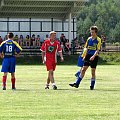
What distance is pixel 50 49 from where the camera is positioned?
62.3 ft

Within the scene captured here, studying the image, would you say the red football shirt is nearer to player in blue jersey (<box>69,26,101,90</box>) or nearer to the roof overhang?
player in blue jersey (<box>69,26,101,90</box>)

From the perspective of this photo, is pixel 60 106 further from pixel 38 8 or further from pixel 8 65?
pixel 38 8

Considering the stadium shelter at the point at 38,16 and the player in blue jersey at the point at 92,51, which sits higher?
the stadium shelter at the point at 38,16

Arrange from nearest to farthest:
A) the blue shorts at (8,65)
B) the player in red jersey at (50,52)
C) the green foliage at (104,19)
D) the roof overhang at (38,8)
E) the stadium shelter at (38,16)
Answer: the blue shorts at (8,65)
the player in red jersey at (50,52)
the roof overhang at (38,8)
the stadium shelter at (38,16)
the green foliage at (104,19)

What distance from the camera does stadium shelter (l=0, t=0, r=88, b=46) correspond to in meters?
50.4

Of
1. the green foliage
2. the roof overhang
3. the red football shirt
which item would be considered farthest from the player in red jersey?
the green foliage

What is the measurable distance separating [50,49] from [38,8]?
3287 cm

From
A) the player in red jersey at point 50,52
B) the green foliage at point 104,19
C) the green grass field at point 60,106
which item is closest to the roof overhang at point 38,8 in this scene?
the player in red jersey at point 50,52

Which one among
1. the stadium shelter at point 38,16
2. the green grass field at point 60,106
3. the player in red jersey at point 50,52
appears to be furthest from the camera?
the stadium shelter at point 38,16

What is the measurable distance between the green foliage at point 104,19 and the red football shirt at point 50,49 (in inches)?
4285

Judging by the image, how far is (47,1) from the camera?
5028 centimetres

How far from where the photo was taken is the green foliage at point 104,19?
5221 inches

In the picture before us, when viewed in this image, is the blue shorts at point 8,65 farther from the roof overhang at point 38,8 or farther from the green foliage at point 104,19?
the green foliage at point 104,19

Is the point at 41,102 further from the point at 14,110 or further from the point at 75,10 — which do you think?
the point at 75,10
